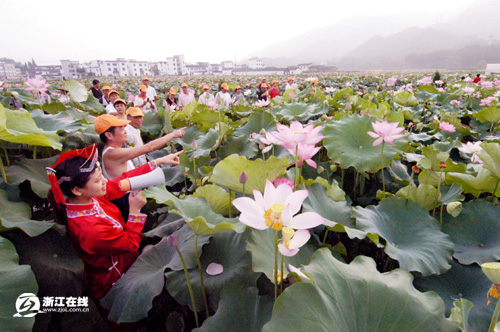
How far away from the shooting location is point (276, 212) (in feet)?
2.05

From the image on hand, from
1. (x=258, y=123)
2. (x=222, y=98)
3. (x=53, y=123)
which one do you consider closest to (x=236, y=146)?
(x=258, y=123)

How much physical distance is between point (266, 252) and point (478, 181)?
1.00 metres

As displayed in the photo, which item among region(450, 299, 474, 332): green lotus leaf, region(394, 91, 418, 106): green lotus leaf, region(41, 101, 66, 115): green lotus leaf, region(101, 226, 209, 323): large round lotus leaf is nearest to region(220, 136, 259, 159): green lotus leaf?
region(101, 226, 209, 323): large round lotus leaf

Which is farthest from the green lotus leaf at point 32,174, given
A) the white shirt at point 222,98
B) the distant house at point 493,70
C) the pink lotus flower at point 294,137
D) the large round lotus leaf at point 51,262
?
the distant house at point 493,70

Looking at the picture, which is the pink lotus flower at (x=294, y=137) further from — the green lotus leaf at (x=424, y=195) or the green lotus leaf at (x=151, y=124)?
the green lotus leaf at (x=151, y=124)

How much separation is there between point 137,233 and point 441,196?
1448mm

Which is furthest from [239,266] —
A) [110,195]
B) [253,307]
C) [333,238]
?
[110,195]

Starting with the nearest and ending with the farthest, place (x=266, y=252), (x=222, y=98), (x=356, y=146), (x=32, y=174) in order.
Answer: (x=266, y=252), (x=32, y=174), (x=356, y=146), (x=222, y=98)

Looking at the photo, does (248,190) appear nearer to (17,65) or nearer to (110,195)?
(110,195)

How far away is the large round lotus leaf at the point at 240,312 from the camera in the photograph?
83 cm

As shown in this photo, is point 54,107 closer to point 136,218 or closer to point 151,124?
point 151,124

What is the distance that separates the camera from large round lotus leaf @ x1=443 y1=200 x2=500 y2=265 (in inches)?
43.1

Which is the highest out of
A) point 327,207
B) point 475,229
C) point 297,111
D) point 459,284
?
point 297,111

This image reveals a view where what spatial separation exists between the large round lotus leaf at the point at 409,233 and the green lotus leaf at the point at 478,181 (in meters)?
0.26
